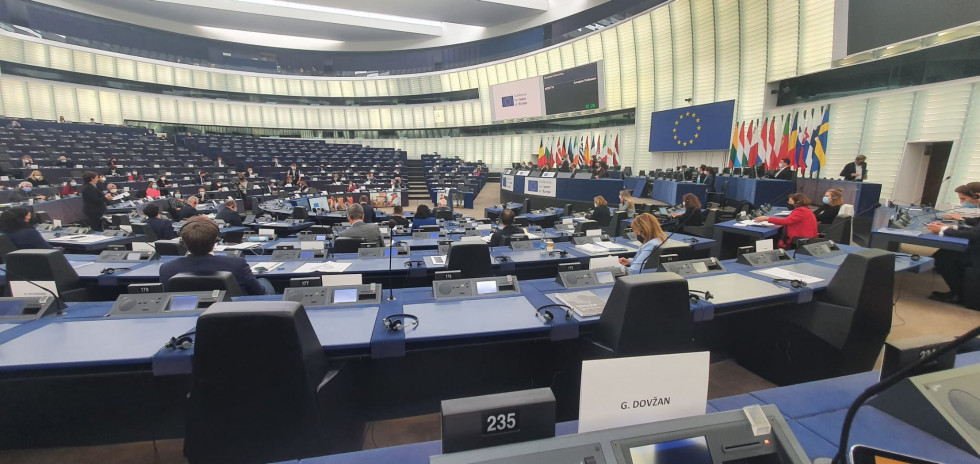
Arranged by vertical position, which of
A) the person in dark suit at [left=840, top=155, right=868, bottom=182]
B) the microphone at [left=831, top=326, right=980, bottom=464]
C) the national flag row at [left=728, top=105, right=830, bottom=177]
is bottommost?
the microphone at [left=831, top=326, right=980, bottom=464]

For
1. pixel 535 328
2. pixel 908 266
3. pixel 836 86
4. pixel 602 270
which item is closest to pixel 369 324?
pixel 535 328

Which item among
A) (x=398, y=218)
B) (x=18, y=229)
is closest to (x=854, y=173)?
(x=398, y=218)

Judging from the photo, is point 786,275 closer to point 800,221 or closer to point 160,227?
point 800,221

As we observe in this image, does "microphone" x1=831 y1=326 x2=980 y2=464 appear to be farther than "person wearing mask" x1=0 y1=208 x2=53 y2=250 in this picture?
No

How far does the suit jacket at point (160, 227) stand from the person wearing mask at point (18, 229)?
1.42 metres

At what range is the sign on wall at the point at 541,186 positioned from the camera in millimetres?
11094

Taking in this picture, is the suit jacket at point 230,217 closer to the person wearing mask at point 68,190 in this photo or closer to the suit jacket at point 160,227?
the suit jacket at point 160,227

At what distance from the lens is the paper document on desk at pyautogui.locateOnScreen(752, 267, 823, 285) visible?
2738 mm

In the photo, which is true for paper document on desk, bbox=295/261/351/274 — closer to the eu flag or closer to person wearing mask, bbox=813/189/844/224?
person wearing mask, bbox=813/189/844/224

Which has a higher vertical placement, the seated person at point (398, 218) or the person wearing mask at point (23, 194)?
the person wearing mask at point (23, 194)

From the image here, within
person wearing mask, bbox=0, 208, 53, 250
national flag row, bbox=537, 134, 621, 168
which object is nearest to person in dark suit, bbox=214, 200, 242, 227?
person wearing mask, bbox=0, 208, 53, 250

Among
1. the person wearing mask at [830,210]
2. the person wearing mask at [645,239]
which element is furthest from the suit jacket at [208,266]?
the person wearing mask at [830,210]

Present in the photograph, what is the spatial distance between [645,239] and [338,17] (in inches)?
911

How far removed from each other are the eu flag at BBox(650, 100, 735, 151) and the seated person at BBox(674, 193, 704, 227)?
263 inches
